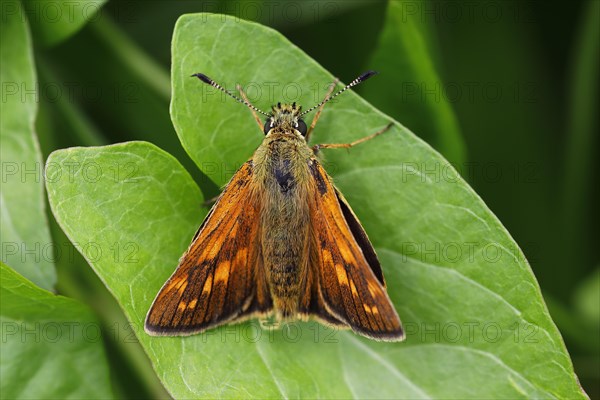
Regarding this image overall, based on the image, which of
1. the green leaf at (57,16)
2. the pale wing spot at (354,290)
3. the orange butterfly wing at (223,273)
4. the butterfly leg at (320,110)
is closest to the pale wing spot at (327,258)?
the pale wing spot at (354,290)

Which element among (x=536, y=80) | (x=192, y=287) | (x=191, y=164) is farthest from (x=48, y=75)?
(x=536, y=80)

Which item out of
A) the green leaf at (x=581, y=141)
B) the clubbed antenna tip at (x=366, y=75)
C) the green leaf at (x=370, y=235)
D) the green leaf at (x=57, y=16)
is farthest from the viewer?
the green leaf at (x=581, y=141)

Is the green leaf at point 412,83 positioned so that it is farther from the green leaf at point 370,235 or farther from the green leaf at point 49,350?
the green leaf at point 49,350

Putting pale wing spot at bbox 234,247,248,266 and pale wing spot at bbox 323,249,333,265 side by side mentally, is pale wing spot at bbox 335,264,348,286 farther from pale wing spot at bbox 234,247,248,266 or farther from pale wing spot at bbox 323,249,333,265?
pale wing spot at bbox 234,247,248,266

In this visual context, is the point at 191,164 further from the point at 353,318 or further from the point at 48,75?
the point at 353,318

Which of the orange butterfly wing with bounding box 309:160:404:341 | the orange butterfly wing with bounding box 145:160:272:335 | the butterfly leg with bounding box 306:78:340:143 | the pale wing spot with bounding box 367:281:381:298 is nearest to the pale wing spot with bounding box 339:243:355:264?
the orange butterfly wing with bounding box 309:160:404:341

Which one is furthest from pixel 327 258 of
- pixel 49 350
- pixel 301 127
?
pixel 49 350
